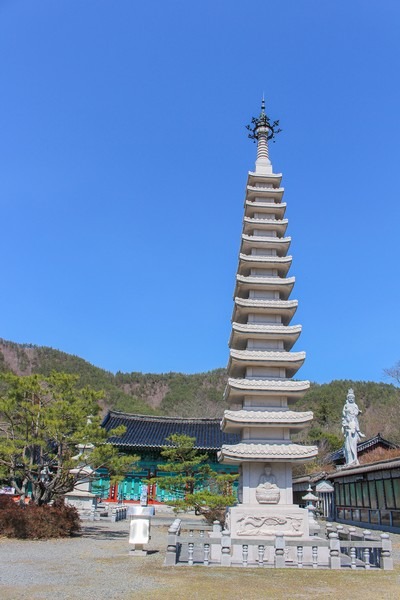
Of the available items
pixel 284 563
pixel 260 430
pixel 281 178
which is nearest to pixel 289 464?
pixel 260 430

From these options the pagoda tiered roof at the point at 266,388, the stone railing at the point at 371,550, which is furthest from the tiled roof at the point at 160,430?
the stone railing at the point at 371,550

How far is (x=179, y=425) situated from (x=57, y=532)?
25546 millimetres

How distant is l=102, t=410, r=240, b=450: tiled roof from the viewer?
38688 millimetres

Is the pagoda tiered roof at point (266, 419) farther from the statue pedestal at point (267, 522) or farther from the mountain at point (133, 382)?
the mountain at point (133, 382)

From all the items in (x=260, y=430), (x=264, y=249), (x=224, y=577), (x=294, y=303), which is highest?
(x=264, y=249)

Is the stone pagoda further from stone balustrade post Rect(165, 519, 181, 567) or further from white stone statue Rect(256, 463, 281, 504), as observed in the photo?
stone balustrade post Rect(165, 519, 181, 567)

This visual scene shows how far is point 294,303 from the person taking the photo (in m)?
19.7

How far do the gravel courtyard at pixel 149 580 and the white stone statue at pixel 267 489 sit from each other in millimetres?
3529

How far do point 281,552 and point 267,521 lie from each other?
2489 millimetres

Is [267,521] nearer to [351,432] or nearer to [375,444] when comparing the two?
[351,432]

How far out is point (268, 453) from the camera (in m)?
16.9

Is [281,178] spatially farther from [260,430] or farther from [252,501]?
[252,501]

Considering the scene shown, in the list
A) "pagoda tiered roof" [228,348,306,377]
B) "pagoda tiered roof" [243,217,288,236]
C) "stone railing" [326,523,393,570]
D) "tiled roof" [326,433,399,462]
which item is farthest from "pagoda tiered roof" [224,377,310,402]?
"tiled roof" [326,433,399,462]

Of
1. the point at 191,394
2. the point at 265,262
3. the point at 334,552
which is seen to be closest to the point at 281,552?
the point at 334,552
